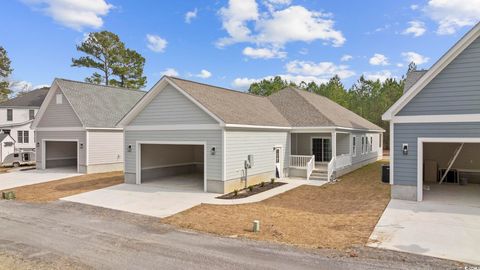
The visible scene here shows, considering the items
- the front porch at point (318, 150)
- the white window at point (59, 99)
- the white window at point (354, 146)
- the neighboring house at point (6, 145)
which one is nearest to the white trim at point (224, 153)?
the front porch at point (318, 150)

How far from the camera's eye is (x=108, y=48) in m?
44.9

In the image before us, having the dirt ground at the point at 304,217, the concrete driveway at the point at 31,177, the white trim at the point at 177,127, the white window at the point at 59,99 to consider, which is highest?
the white window at the point at 59,99

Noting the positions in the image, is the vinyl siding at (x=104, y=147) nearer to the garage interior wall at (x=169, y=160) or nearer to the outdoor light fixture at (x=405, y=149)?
the garage interior wall at (x=169, y=160)

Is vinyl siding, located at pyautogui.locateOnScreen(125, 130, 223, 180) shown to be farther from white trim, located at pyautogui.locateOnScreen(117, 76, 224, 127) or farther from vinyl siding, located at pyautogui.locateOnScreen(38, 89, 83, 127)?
vinyl siding, located at pyautogui.locateOnScreen(38, 89, 83, 127)

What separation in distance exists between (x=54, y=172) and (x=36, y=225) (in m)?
14.8

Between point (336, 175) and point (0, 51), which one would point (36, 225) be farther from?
point (0, 51)

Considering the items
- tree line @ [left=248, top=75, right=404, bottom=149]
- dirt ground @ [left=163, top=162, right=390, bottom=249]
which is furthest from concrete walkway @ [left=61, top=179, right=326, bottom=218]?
tree line @ [left=248, top=75, right=404, bottom=149]

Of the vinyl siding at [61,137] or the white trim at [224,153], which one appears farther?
the vinyl siding at [61,137]

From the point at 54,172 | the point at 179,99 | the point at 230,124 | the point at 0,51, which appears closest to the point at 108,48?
the point at 0,51

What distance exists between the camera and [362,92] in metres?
59.6

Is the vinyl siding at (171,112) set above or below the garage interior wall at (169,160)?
above

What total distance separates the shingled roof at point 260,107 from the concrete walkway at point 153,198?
373 centimetres

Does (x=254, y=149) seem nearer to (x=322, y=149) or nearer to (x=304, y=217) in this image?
(x=304, y=217)

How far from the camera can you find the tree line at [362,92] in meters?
45.2
